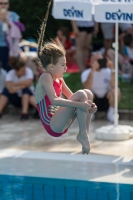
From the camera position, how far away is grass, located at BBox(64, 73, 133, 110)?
9705 mm

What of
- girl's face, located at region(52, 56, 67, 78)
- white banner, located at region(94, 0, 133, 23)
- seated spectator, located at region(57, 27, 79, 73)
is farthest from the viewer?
seated spectator, located at region(57, 27, 79, 73)

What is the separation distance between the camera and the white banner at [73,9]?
24.7 feet

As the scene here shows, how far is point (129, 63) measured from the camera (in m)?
11.9

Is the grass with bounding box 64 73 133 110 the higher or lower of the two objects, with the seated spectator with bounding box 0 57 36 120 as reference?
lower

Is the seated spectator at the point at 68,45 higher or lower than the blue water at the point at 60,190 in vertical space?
lower

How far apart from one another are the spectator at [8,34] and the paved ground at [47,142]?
5.73 feet

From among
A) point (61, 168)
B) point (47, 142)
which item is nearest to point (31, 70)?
point (47, 142)

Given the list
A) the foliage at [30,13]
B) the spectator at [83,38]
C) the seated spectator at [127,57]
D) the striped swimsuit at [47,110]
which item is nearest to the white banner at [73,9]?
the striped swimsuit at [47,110]

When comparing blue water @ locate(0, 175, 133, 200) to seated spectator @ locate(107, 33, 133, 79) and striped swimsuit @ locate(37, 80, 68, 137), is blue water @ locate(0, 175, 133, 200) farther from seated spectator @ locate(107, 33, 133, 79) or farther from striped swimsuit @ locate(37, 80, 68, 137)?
seated spectator @ locate(107, 33, 133, 79)

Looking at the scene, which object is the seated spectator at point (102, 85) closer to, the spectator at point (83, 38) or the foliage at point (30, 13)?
the spectator at point (83, 38)

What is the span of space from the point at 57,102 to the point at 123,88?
5.21m

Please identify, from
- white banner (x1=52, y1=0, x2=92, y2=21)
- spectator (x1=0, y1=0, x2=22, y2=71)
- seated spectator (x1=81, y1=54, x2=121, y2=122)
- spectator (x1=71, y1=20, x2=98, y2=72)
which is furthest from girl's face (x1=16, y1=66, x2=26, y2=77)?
spectator (x1=71, y1=20, x2=98, y2=72)

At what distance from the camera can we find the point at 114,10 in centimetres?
738

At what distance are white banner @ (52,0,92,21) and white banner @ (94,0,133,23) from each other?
0.42 ft
